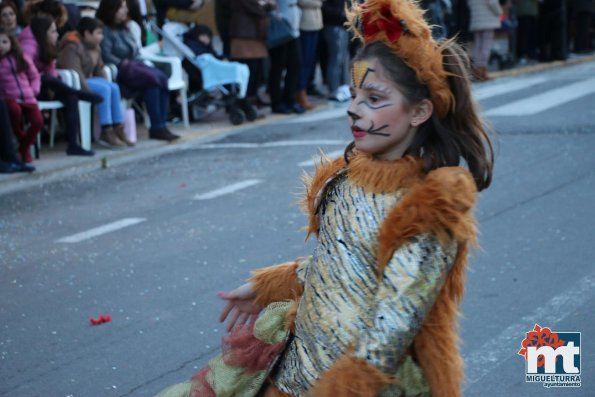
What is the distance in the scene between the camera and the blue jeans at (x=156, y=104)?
12094 millimetres

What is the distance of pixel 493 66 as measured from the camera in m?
19.3

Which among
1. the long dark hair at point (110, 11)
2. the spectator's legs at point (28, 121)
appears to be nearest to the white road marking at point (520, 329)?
the spectator's legs at point (28, 121)

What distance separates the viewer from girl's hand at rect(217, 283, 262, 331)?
117 inches

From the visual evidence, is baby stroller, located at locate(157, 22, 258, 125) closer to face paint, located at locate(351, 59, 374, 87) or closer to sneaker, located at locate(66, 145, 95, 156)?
sneaker, located at locate(66, 145, 95, 156)

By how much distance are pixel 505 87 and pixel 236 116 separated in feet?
14.4

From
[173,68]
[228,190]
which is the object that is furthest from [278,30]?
[228,190]

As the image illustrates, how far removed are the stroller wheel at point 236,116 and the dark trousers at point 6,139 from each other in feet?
11.4

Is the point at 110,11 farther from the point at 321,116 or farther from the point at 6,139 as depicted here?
the point at 321,116

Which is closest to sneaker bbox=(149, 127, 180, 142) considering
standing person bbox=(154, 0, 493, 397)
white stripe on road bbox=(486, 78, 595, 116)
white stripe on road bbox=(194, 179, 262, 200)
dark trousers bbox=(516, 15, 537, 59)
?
white stripe on road bbox=(194, 179, 262, 200)

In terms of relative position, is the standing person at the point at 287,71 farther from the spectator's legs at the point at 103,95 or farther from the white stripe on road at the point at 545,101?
the spectator's legs at the point at 103,95

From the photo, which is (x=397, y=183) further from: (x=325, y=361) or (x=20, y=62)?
(x=20, y=62)

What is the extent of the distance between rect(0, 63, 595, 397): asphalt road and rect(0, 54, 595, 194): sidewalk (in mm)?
337

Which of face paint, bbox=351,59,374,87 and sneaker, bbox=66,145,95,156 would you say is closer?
face paint, bbox=351,59,374,87

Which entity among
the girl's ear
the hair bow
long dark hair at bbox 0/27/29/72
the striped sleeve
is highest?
the hair bow
